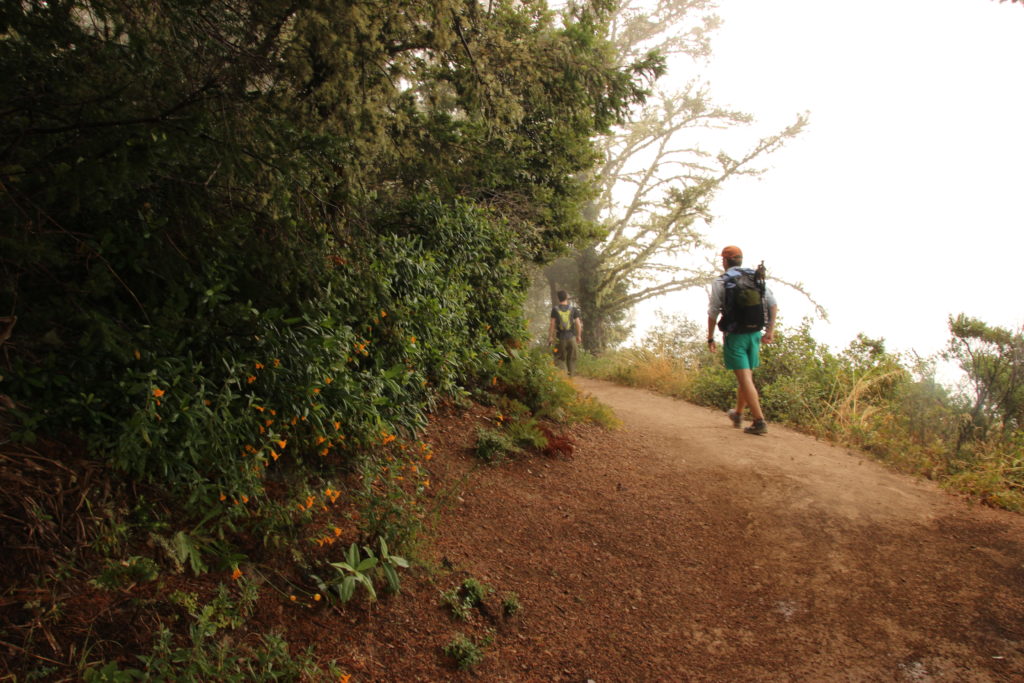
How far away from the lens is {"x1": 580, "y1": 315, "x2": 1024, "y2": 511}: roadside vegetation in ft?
20.6

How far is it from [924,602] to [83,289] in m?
4.72

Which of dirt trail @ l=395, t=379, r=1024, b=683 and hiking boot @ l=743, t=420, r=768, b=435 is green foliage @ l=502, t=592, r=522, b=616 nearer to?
dirt trail @ l=395, t=379, r=1024, b=683

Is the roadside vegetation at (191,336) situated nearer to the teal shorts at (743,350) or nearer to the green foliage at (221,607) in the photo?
the green foliage at (221,607)

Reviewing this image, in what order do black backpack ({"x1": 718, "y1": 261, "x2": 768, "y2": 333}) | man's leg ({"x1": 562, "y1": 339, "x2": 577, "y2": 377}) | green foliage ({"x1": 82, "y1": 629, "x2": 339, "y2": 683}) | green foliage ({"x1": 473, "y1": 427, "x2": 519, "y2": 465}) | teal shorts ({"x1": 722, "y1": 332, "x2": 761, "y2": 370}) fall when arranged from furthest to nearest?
1. man's leg ({"x1": 562, "y1": 339, "x2": 577, "y2": 377})
2. teal shorts ({"x1": 722, "y1": 332, "x2": 761, "y2": 370})
3. black backpack ({"x1": 718, "y1": 261, "x2": 768, "y2": 333})
4. green foliage ({"x1": 473, "y1": 427, "x2": 519, "y2": 465})
5. green foliage ({"x1": 82, "y1": 629, "x2": 339, "y2": 683})

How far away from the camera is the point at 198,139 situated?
2.63 metres

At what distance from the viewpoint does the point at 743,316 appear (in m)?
7.03

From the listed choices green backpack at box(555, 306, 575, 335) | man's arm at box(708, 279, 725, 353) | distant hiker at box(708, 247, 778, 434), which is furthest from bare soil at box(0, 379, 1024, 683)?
green backpack at box(555, 306, 575, 335)

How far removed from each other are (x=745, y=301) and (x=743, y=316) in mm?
174

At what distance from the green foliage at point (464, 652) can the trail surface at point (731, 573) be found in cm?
Result: 5

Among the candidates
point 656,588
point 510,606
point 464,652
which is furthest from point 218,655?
point 656,588

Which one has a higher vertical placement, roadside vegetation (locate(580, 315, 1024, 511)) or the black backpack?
the black backpack

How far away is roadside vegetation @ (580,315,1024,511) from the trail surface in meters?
0.75

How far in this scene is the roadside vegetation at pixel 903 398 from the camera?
247 inches

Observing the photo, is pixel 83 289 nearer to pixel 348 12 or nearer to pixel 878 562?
pixel 348 12
